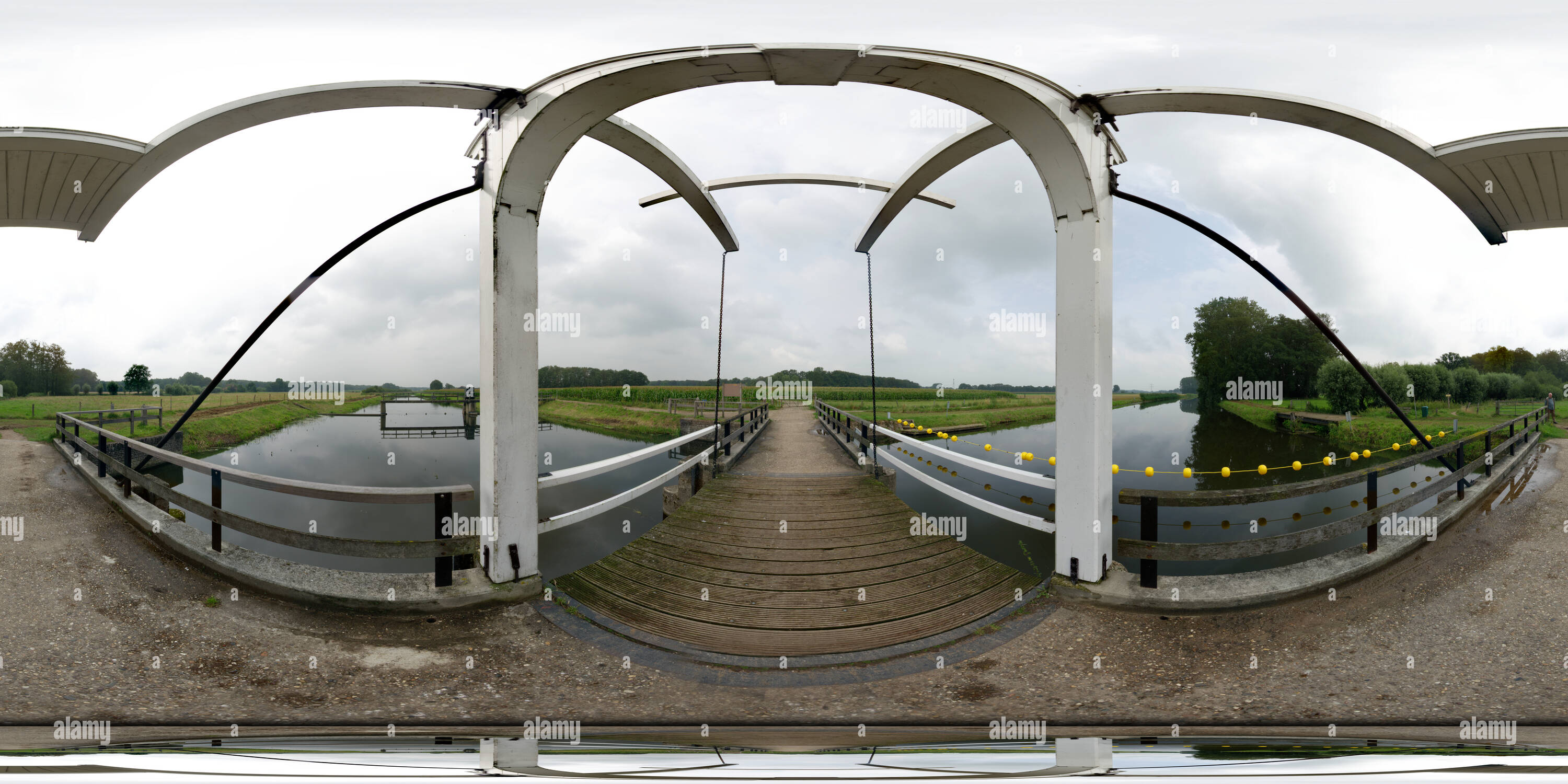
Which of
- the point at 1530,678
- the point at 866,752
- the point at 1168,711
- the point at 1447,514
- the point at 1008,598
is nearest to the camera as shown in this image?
the point at 866,752

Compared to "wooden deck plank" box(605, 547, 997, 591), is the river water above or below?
below

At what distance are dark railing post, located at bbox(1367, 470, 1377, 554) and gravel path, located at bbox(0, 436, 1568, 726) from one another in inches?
19.8

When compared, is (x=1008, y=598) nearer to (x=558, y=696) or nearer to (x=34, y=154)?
(x=558, y=696)

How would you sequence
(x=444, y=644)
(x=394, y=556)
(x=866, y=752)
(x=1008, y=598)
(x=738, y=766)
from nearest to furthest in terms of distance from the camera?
1. (x=738, y=766)
2. (x=866, y=752)
3. (x=444, y=644)
4. (x=394, y=556)
5. (x=1008, y=598)

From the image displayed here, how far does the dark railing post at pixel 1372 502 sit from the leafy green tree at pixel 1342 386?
2548cm

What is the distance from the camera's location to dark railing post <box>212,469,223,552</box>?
3.88 metres

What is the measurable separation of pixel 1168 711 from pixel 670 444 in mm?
4241

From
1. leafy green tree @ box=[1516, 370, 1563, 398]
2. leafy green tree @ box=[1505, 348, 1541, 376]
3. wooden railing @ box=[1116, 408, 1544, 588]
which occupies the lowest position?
wooden railing @ box=[1116, 408, 1544, 588]

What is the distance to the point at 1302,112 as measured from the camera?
3.30 meters

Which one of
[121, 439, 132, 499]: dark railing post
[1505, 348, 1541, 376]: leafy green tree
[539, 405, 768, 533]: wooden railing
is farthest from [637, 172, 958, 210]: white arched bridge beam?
[1505, 348, 1541, 376]: leafy green tree

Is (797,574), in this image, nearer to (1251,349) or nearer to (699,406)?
(699,406)

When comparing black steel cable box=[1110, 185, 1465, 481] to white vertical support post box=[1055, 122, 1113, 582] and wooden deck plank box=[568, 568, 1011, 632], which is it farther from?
wooden deck plank box=[568, 568, 1011, 632]

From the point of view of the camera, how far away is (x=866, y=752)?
1.89 meters

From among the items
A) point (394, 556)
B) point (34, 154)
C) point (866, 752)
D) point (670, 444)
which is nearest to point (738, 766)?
point (866, 752)
